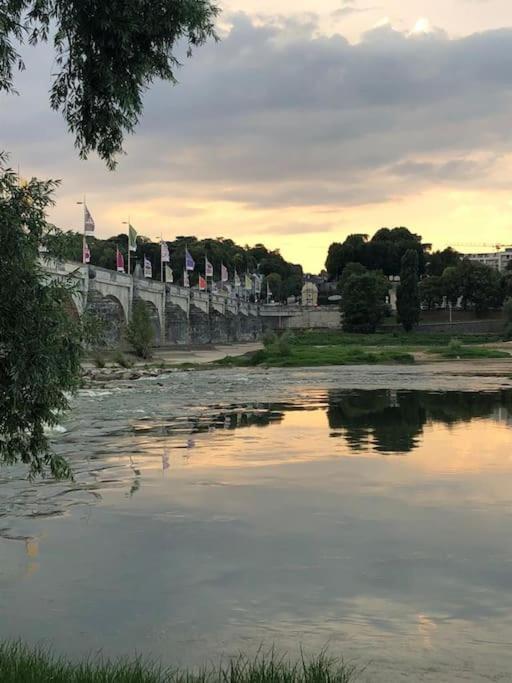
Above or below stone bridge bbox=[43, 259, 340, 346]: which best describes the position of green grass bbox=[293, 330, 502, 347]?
below

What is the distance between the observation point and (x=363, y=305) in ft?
507

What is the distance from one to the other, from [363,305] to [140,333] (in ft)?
286

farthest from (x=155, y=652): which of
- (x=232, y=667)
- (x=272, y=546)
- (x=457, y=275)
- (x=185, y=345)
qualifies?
(x=457, y=275)

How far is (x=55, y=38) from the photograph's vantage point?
8086 millimetres

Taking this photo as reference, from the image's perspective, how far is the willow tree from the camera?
23.9 ft

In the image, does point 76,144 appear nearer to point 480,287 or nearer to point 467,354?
point 467,354

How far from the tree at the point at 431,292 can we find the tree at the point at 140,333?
10662 centimetres

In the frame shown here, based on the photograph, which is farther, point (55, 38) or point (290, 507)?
point (290, 507)

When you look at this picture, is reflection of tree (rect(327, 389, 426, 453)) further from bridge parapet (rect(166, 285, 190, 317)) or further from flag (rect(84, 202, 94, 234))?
bridge parapet (rect(166, 285, 190, 317))

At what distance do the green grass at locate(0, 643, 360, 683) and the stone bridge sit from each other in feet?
10.8

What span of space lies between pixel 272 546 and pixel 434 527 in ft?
8.60

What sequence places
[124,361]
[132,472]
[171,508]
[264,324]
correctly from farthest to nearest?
[264,324] → [124,361] → [132,472] → [171,508]

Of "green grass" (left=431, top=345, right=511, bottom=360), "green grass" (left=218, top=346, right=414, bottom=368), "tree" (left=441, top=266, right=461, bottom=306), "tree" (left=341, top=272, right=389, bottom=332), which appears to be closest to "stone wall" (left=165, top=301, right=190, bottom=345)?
"green grass" (left=218, top=346, right=414, bottom=368)

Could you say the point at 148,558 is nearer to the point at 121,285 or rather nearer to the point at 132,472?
the point at 132,472
